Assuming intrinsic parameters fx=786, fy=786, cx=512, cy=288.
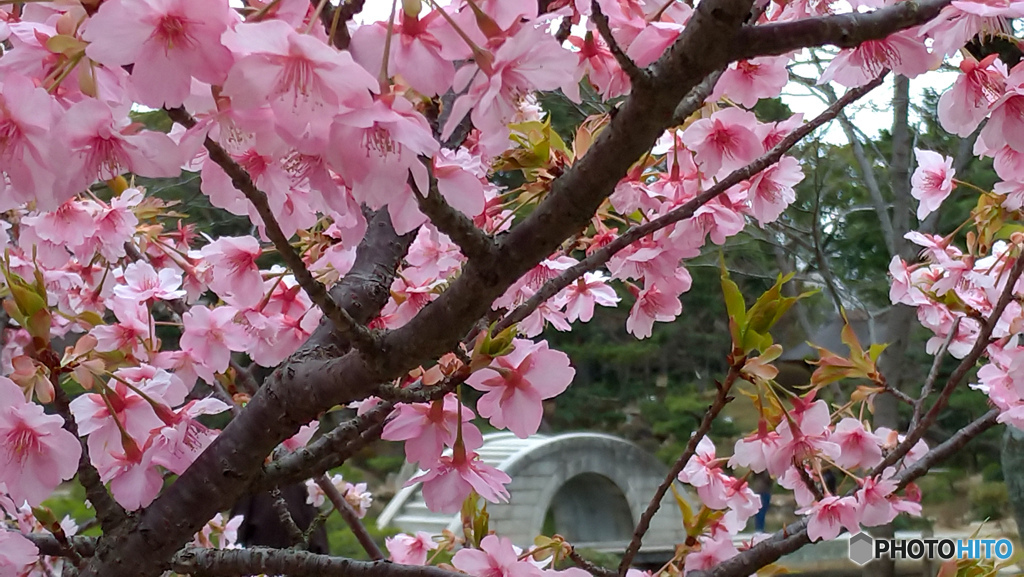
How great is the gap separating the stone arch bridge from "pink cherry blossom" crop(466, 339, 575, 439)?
4.63 meters

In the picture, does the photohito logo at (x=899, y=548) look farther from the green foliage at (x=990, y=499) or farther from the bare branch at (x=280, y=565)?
the green foliage at (x=990, y=499)

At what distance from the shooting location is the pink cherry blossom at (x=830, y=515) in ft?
3.22

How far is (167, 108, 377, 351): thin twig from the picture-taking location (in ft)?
1.29

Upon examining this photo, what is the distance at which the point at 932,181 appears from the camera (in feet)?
4.37

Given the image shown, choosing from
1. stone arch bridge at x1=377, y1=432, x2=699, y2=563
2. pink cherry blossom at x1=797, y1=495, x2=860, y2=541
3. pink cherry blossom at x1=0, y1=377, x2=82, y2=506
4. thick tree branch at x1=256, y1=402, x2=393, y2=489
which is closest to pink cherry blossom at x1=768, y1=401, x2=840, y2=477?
pink cherry blossom at x1=797, y1=495, x2=860, y2=541

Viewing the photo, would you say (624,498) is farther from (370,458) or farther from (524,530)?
(370,458)

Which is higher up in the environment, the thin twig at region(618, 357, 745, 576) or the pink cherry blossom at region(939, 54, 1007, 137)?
the pink cherry blossom at region(939, 54, 1007, 137)

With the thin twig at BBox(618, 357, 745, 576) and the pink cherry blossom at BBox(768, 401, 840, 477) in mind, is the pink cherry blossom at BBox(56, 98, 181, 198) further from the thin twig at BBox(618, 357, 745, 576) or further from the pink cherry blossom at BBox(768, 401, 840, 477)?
the pink cherry blossom at BBox(768, 401, 840, 477)

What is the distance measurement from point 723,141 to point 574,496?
22.0 feet

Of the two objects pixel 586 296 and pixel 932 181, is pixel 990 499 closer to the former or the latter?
pixel 932 181

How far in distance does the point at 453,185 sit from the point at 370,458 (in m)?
7.25

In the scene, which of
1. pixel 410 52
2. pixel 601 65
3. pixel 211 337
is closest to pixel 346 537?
pixel 211 337

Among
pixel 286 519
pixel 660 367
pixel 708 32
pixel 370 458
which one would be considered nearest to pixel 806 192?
pixel 286 519

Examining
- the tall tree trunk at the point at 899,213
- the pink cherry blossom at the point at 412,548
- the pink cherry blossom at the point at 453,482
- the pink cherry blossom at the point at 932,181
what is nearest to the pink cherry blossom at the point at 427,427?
the pink cherry blossom at the point at 453,482
